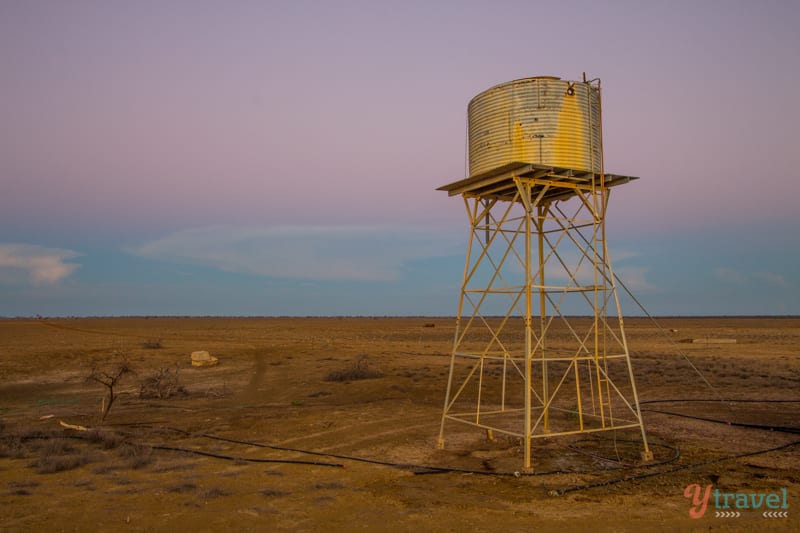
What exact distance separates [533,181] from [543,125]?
123cm

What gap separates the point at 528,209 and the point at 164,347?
119 ft

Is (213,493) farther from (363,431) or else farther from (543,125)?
(543,125)

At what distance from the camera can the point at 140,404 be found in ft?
67.3

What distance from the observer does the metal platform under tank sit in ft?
40.1

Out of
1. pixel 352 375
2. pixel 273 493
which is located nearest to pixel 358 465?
pixel 273 493

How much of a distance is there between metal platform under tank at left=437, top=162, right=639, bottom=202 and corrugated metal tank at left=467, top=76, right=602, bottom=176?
0.20 meters

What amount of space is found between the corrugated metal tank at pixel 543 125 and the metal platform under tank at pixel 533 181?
0.65 ft

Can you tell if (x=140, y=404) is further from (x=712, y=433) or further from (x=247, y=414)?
(x=712, y=433)

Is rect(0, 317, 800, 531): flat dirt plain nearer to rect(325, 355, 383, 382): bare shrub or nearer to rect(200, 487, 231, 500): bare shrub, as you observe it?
rect(200, 487, 231, 500): bare shrub

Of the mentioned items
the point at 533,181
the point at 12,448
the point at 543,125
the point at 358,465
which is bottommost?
the point at 358,465

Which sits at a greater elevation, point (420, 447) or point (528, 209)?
point (528, 209)

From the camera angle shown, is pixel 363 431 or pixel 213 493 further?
pixel 363 431

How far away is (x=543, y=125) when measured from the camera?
12.4m

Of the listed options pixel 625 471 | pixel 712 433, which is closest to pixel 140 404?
pixel 625 471
